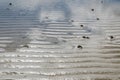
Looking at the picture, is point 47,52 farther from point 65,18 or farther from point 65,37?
point 65,18

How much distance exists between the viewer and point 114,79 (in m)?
4.23

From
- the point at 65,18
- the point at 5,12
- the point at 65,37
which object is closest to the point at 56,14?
the point at 65,18

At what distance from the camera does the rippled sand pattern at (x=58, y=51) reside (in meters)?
4.39

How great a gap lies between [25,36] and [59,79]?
8.28ft

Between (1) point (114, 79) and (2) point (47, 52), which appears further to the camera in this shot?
(2) point (47, 52)

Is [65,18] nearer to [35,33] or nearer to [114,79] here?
[35,33]

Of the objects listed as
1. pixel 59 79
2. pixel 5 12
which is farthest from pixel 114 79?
pixel 5 12

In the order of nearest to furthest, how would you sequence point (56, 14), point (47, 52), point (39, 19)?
point (47, 52) → point (39, 19) → point (56, 14)

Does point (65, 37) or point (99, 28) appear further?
point (99, 28)

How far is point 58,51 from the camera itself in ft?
17.7

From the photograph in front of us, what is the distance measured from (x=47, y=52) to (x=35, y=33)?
4.81ft

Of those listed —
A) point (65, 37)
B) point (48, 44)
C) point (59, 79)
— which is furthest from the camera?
point (65, 37)

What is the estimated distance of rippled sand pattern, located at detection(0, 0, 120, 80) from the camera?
439 cm

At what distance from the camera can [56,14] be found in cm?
886
